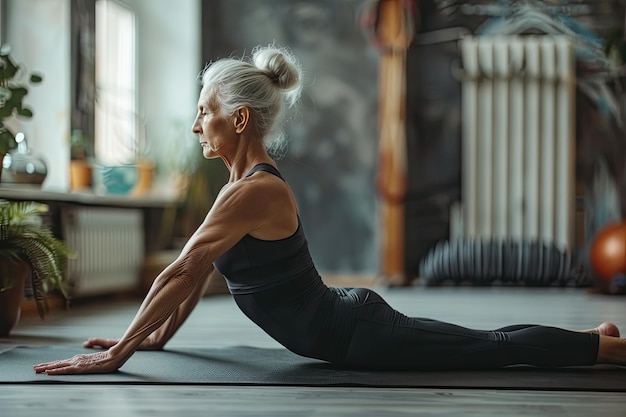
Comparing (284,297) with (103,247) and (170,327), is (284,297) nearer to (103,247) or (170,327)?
(170,327)

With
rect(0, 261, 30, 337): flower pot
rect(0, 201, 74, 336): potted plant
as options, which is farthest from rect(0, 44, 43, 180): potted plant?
rect(0, 261, 30, 337): flower pot

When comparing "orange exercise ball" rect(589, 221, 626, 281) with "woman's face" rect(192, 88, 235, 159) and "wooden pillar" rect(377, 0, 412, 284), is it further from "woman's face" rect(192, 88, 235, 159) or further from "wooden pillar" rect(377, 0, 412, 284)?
"woman's face" rect(192, 88, 235, 159)

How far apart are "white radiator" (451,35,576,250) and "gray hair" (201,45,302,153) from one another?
3.59m

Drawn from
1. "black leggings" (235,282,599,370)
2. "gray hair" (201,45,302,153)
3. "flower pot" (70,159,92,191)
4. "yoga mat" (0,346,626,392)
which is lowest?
"yoga mat" (0,346,626,392)

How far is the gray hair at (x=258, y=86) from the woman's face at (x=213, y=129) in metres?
0.01

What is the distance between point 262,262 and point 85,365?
55cm

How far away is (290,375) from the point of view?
2.62 meters

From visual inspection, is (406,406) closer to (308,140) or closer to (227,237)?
(227,237)

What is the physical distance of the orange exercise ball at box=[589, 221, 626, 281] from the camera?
561 centimetres

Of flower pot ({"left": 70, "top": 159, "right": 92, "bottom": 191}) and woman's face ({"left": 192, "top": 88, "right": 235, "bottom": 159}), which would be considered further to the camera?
flower pot ({"left": 70, "top": 159, "right": 92, "bottom": 191})

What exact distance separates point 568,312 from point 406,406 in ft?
8.58

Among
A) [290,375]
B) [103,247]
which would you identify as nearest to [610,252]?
[103,247]

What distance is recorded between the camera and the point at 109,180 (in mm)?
5695

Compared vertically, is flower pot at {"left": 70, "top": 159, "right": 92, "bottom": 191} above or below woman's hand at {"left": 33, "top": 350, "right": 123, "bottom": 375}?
above
